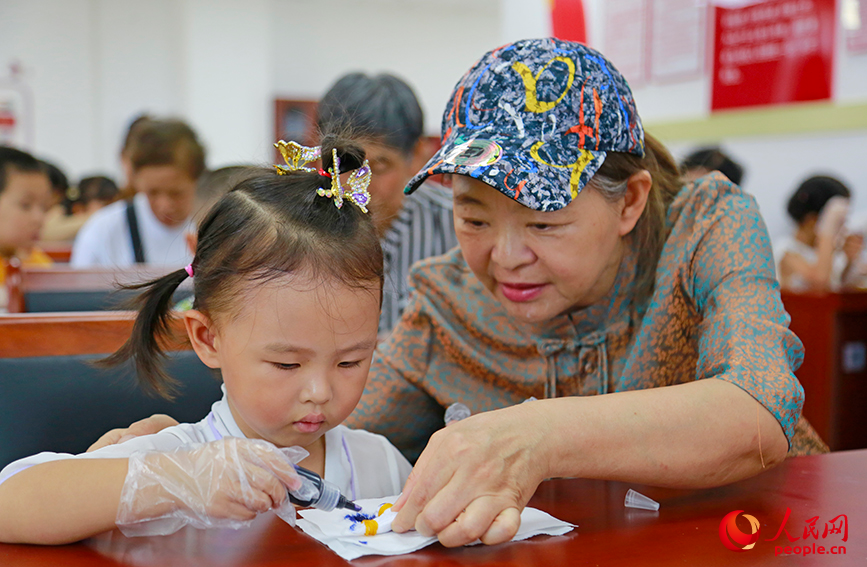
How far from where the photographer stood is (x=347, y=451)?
117cm

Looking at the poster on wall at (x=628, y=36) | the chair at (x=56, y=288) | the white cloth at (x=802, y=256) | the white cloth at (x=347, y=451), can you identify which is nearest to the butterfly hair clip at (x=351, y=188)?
the white cloth at (x=347, y=451)

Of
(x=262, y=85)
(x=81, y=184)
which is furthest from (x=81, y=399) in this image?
(x=262, y=85)

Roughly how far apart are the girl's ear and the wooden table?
0.89 feet

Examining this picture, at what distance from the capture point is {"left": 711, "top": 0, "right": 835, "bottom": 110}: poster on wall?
3.70m

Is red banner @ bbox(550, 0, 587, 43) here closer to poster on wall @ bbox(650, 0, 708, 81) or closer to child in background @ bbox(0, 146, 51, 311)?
poster on wall @ bbox(650, 0, 708, 81)

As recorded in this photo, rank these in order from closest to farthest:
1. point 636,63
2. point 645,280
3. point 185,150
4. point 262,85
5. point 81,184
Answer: point 645,280
point 185,150
point 636,63
point 81,184
point 262,85

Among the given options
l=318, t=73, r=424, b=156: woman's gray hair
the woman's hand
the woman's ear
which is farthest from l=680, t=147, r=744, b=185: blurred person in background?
the woman's hand

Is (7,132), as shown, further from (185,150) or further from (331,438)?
(331,438)

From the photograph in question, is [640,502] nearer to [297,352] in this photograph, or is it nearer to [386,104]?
[297,352]

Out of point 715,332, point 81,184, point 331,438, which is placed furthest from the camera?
point 81,184

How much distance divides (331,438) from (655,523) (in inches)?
19.7

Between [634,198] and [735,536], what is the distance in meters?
0.58

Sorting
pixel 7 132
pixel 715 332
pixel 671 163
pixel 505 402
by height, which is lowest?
pixel 505 402

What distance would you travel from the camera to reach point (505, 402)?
54.7 inches
